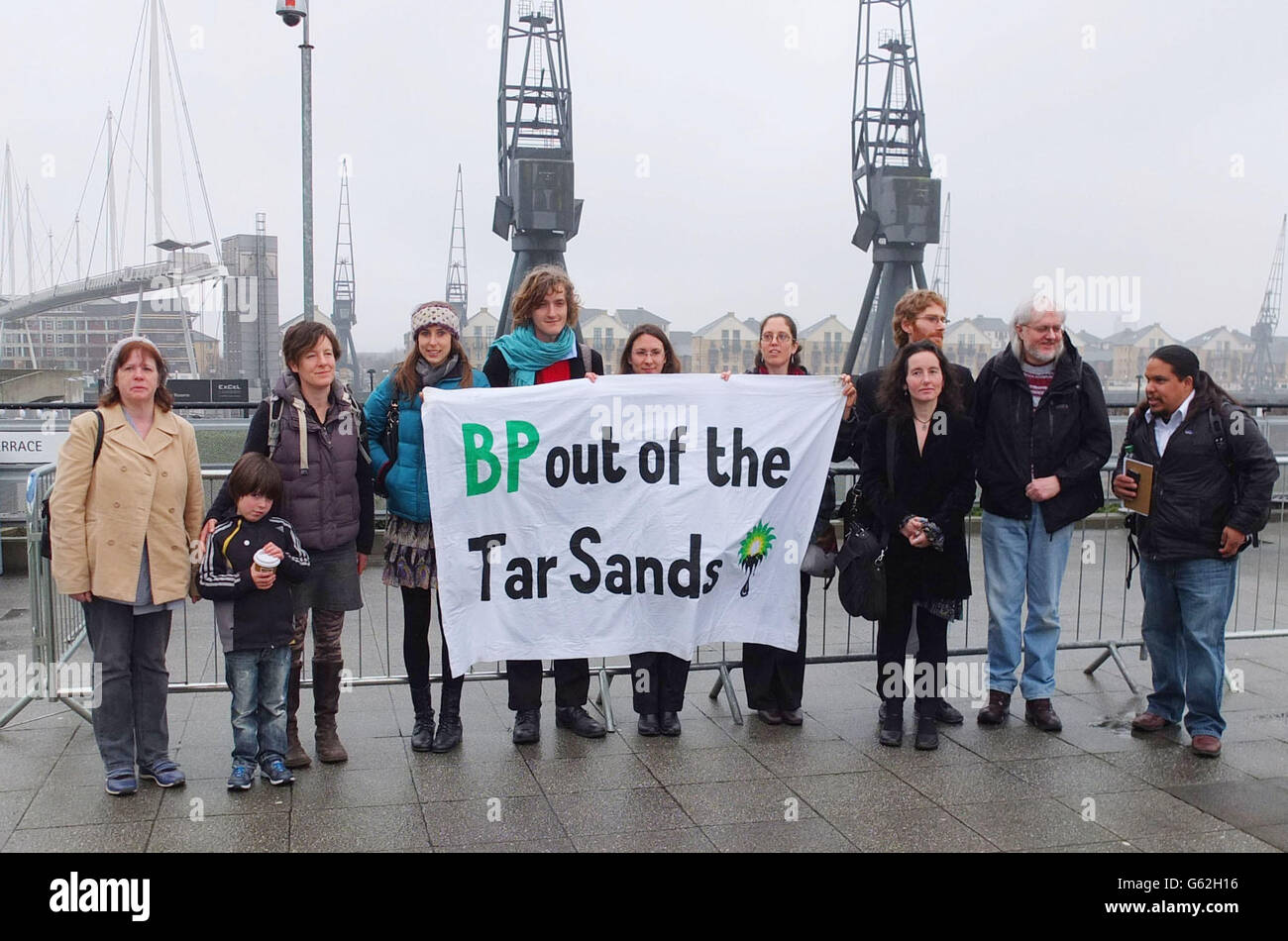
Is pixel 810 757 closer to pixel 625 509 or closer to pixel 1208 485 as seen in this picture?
pixel 625 509

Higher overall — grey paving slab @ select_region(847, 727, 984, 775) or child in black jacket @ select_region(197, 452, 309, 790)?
child in black jacket @ select_region(197, 452, 309, 790)

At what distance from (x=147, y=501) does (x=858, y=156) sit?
36868 mm

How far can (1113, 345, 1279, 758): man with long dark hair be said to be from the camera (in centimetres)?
538

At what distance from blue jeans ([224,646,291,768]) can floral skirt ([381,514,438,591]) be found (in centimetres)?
63

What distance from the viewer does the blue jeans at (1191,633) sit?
555 cm

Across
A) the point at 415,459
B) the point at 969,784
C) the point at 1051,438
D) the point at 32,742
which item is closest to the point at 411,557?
the point at 415,459

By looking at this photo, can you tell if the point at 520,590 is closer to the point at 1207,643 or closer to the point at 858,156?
the point at 1207,643

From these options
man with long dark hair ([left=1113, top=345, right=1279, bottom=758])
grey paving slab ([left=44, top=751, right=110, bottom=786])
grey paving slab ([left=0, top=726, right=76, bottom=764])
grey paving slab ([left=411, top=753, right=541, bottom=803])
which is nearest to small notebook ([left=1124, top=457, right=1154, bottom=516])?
man with long dark hair ([left=1113, top=345, right=1279, bottom=758])

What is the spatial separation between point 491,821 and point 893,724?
2.18 m

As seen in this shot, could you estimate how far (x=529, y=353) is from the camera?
5707mm

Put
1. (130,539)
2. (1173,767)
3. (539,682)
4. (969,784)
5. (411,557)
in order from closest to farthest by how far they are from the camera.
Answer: (130,539) < (969,784) < (1173,767) < (411,557) < (539,682)

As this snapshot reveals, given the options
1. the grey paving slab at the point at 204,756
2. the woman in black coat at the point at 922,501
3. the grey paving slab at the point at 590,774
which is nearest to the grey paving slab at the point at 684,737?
the grey paving slab at the point at 590,774
